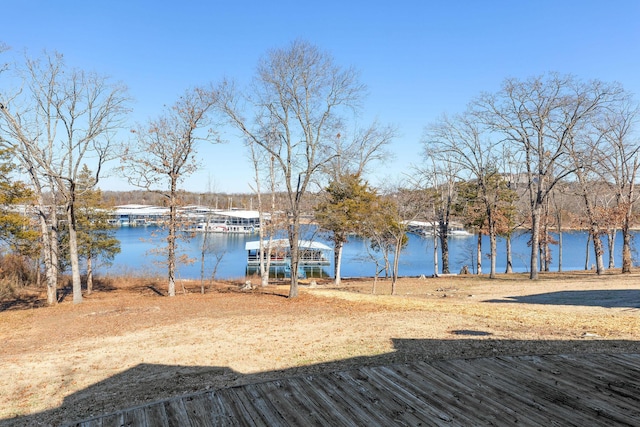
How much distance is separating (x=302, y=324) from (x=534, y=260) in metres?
16.2

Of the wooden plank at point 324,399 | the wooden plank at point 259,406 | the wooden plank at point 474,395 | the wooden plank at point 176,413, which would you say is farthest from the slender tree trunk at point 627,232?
the wooden plank at point 176,413

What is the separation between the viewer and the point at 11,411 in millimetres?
5293

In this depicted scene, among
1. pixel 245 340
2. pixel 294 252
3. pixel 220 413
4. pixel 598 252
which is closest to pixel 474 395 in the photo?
pixel 220 413

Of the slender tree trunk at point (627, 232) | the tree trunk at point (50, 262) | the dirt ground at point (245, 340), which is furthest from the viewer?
the slender tree trunk at point (627, 232)

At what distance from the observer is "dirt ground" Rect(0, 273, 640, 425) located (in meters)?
5.89

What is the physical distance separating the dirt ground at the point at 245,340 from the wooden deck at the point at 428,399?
0.82m

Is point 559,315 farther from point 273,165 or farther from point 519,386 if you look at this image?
point 273,165

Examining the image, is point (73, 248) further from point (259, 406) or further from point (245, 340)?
point (259, 406)

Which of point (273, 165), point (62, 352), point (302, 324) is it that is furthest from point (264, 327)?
point (273, 165)

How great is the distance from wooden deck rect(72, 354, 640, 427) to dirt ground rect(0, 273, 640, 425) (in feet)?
2.70

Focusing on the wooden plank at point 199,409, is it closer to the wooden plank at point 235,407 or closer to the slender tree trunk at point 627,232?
the wooden plank at point 235,407

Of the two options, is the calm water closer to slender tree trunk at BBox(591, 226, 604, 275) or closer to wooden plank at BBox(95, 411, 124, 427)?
slender tree trunk at BBox(591, 226, 604, 275)

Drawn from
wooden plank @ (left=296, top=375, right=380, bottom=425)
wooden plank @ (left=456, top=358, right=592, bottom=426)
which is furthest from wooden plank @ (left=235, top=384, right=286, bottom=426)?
wooden plank @ (left=456, top=358, right=592, bottom=426)

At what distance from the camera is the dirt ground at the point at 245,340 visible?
5.89 meters
